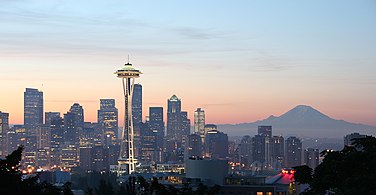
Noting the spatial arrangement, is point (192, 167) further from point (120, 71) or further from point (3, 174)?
point (120, 71)

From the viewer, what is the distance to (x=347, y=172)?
101ft

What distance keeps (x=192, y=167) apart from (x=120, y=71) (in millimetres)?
86718

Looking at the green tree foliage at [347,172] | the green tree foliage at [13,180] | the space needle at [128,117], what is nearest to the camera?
the green tree foliage at [347,172]

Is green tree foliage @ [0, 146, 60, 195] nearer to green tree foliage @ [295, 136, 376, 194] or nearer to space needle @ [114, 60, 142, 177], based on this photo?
green tree foliage @ [295, 136, 376, 194]

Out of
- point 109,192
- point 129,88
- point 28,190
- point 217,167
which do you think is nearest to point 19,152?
point 28,190

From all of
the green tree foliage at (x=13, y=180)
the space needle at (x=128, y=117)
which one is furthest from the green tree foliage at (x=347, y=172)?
the space needle at (x=128, y=117)

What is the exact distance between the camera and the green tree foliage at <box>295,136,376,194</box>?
27828 millimetres

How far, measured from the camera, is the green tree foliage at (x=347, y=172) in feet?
91.3

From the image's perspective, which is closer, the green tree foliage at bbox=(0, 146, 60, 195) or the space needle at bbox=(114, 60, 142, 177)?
the green tree foliage at bbox=(0, 146, 60, 195)

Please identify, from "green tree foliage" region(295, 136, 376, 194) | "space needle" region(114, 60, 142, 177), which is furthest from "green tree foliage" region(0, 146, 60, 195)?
"space needle" region(114, 60, 142, 177)

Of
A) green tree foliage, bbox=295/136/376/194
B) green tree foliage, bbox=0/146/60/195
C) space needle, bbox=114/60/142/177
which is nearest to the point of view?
green tree foliage, bbox=295/136/376/194

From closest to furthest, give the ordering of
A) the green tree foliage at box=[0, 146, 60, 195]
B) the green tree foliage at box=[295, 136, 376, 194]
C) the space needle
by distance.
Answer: the green tree foliage at box=[295, 136, 376, 194] < the green tree foliage at box=[0, 146, 60, 195] < the space needle

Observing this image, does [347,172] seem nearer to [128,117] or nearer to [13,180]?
[13,180]

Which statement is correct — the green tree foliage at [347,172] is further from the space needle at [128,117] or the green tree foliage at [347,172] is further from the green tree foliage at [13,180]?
the space needle at [128,117]
